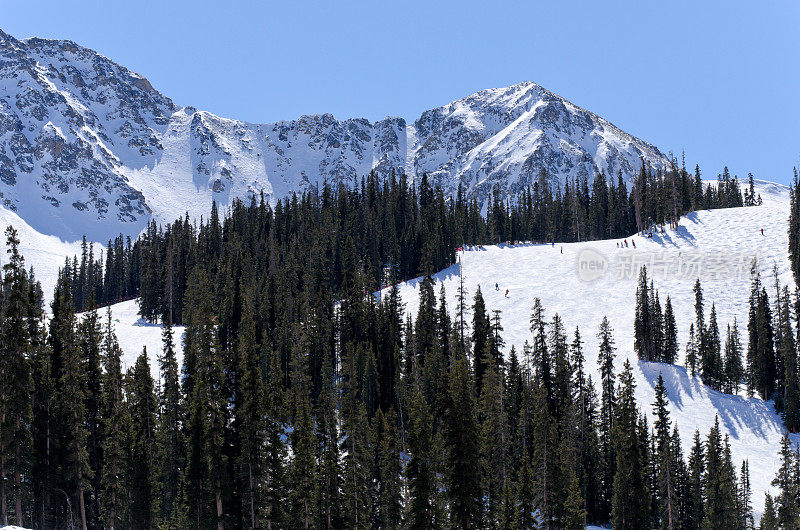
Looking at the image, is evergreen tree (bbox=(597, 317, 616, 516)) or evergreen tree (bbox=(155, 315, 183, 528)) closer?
evergreen tree (bbox=(155, 315, 183, 528))

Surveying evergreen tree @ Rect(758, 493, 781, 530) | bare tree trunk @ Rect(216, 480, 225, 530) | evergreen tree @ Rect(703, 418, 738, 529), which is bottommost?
evergreen tree @ Rect(758, 493, 781, 530)

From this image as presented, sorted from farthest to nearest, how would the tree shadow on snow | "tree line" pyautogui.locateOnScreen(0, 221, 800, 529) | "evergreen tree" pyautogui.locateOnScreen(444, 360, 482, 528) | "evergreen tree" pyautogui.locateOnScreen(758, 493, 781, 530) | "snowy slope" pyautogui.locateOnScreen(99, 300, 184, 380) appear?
"snowy slope" pyautogui.locateOnScreen(99, 300, 184, 380) → the tree shadow on snow → "evergreen tree" pyautogui.locateOnScreen(758, 493, 781, 530) → "tree line" pyautogui.locateOnScreen(0, 221, 800, 529) → "evergreen tree" pyautogui.locateOnScreen(444, 360, 482, 528)

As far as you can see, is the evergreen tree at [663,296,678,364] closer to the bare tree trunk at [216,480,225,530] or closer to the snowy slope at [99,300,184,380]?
the snowy slope at [99,300,184,380]

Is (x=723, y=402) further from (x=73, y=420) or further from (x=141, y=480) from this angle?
(x=73, y=420)

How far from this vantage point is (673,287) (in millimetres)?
118250

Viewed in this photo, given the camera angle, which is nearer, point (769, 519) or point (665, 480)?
point (665, 480)

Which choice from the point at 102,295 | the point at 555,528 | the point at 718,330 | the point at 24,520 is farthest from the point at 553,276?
the point at 102,295

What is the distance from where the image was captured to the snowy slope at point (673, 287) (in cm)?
8762

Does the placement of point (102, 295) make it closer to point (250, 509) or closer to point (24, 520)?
point (24, 520)

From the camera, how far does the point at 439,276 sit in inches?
5285

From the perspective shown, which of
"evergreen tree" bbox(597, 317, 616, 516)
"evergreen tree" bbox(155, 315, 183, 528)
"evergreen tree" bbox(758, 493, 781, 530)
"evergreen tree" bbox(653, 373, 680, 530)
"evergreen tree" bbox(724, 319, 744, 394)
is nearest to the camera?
"evergreen tree" bbox(653, 373, 680, 530)

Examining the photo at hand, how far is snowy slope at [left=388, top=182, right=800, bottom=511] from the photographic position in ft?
287

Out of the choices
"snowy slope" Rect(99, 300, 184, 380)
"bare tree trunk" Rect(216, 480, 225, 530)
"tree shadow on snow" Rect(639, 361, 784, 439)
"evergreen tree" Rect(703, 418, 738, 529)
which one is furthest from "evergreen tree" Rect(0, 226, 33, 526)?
"tree shadow on snow" Rect(639, 361, 784, 439)

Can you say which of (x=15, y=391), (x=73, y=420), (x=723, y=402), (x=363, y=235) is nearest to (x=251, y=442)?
(x=73, y=420)
